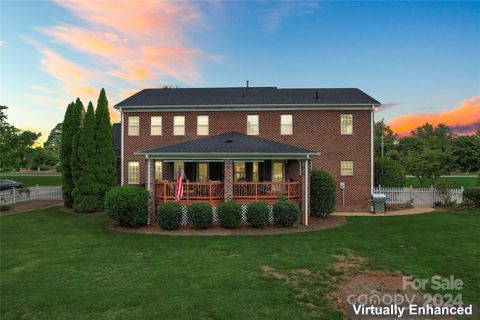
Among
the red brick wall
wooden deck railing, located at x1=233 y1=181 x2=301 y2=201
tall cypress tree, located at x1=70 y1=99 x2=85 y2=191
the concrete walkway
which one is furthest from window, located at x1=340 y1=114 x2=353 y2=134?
tall cypress tree, located at x1=70 y1=99 x2=85 y2=191

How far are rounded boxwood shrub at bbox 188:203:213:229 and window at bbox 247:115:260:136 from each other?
8.93m

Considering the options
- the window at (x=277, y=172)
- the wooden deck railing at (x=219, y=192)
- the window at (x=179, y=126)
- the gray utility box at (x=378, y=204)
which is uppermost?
the window at (x=179, y=126)

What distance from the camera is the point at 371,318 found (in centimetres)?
546

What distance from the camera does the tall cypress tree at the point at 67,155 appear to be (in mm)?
20438

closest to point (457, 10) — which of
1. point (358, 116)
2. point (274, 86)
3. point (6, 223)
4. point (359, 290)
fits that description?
point (358, 116)

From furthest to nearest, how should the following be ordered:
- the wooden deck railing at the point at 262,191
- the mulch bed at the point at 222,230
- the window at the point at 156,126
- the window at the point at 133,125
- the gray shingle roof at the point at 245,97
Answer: the window at the point at 133,125 → the window at the point at 156,126 → the gray shingle roof at the point at 245,97 → the wooden deck railing at the point at 262,191 → the mulch bed at the point at 222,230

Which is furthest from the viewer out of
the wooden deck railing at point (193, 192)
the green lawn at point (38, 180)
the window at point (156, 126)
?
the green lawn at point (38, 180)

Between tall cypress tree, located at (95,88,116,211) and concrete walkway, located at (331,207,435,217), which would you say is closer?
concrete walkway, located at (331,207,435,217)

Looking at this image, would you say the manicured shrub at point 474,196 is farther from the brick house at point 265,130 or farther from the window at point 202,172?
the window at point 202,172

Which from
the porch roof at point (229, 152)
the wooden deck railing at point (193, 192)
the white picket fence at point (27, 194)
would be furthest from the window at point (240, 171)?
the white picket fence at point (27, 194)

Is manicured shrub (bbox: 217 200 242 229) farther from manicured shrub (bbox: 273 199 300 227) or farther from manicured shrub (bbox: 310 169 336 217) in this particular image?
manicured shrub (bbox: 310 169 336 217)

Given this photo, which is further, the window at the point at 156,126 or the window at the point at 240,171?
the window at the point at 156,126

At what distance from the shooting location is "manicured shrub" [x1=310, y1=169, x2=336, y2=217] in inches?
623

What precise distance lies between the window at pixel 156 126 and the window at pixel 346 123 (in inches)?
548
